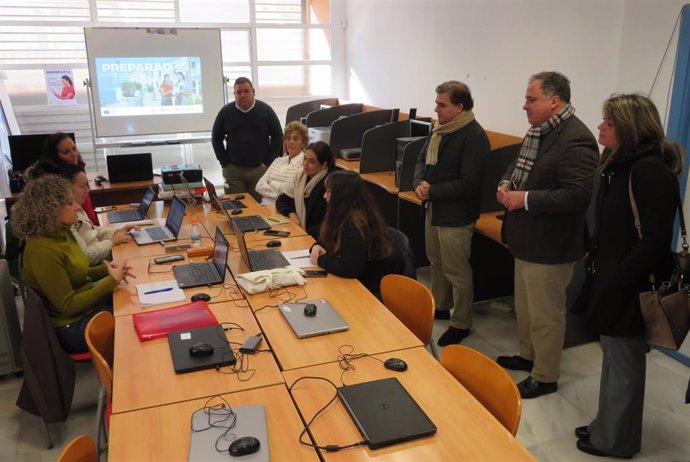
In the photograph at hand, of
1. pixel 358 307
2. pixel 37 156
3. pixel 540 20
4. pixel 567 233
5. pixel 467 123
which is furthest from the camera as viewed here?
pixel 37 156

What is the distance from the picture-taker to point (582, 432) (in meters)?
2.80

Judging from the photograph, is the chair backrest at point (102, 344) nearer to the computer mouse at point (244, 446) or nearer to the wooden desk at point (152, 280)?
the wooden desk at point (152, 280)

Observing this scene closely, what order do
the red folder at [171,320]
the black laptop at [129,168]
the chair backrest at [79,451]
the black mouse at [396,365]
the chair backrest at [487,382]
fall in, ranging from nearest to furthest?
the chair backrest at [79,451]
the chair backrest at [487,382]
the black mouse at [396,365]
the red folder at [171,320]
the black laptop at [129,168]

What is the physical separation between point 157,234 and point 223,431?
7.50ft

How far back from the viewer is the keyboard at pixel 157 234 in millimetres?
3678

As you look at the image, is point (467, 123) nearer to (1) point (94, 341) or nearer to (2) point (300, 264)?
(2) point (300, 264)

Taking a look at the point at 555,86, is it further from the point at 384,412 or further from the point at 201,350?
the point at 201,350

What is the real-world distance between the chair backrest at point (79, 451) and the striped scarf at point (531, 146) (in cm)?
227

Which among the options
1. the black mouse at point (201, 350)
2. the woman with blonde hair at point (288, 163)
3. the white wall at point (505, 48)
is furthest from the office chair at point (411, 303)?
the white wall at point (505, 48)

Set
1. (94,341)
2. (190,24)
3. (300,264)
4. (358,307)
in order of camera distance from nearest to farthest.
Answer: (94,341)
(358,307)
(300,264)
(190,24)

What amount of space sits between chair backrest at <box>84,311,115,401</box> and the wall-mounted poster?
5745 mm

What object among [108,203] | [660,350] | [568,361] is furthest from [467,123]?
[108,203]

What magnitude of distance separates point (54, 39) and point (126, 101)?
1238 millimetres

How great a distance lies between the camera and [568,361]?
3.54 metres
